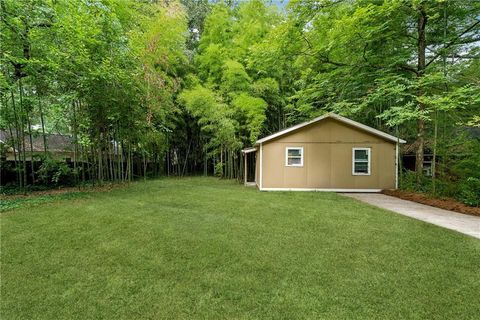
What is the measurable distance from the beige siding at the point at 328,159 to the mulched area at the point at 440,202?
1.22m

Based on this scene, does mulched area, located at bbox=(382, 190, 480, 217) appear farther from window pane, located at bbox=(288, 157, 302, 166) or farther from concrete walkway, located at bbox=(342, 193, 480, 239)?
window pane, located at bbox=(288, 157, 302, 166)

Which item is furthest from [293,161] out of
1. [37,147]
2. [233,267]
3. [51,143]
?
[51,143]

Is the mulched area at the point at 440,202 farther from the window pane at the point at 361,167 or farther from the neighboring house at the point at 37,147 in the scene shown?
the neighboring house at the point at 37,147

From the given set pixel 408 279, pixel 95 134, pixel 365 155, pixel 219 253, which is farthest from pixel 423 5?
pixel 95 134

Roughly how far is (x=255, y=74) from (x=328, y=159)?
17.7ft

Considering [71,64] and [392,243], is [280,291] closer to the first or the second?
[392,243]

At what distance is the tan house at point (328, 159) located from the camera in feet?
31.1

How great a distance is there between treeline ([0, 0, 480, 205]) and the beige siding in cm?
79

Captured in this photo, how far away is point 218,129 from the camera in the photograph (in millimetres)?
12062

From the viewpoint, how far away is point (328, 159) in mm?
9578

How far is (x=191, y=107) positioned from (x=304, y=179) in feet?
20.2

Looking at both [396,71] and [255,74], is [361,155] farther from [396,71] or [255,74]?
[255,74]

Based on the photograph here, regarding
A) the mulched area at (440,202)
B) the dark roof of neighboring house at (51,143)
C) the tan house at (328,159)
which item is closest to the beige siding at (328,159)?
the tan house at (328,159)

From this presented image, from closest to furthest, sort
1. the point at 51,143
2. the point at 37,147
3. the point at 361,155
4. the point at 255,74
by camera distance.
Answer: the point at 361,155, the point at 37,147, the point at 51,143, the point at 255,74
